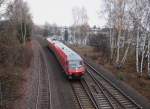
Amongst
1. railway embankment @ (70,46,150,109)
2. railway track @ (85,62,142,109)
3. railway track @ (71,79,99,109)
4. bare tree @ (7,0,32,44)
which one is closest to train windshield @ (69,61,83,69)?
railway track @ (71,79,99,109)

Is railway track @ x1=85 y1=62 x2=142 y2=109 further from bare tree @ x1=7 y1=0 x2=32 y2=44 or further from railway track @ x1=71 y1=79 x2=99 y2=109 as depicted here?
bare tree @ x1=7 y1=0 x2=32 y2=44

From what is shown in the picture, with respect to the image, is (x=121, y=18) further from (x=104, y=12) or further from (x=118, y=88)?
(x=118, y=88)

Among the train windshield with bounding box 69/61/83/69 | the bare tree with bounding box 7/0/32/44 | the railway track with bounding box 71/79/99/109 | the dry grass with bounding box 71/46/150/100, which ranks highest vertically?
the bare tree with bounding box 7/0/32/44

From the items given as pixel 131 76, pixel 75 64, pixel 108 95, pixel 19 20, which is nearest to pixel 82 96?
pixel 108 95

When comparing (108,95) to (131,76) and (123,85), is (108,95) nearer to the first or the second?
(123,85)

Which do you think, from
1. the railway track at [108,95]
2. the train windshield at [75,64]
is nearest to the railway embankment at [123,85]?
the railway track at [108,95]

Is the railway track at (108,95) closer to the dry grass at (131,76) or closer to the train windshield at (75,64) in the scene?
the dry grass at (131,76)

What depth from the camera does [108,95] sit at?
21875 mm

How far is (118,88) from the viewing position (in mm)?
23406

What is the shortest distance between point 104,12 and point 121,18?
5423mm

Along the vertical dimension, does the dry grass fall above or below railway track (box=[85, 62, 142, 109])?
above

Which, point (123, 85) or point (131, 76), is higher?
point (131, 76)

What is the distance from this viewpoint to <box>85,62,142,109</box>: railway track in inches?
767

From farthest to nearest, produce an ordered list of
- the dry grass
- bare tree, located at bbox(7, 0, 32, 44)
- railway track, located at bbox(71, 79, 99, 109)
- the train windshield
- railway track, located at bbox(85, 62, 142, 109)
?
bare tree, located at bbox(7, 0, 32, 44) < the train windshield < the dry grass < railway track, located at bbox(71, 79, 99, 109) < railway track, located at bbox(85, 62, 142, 109)
